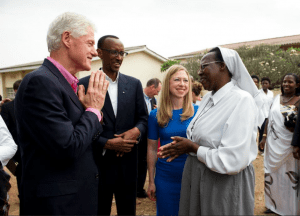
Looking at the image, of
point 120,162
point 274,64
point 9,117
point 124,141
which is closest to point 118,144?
point 124,141

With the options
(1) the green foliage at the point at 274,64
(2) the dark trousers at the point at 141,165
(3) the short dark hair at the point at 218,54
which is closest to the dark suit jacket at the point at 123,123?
(3) the short dark hair at the point at 218,54

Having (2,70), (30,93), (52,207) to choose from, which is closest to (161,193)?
(52,207)

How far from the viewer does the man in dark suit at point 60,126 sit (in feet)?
4.76

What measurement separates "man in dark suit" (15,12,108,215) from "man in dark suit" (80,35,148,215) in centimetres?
91

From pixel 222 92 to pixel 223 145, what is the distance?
49 cm

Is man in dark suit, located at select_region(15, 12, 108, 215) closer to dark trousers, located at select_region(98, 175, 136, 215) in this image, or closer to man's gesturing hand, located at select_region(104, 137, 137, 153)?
man's gesturing hand, located at select_region(104, 137, 137, 153)

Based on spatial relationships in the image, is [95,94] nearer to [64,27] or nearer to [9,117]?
[64,27]

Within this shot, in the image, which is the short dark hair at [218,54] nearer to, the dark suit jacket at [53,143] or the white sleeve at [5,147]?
the dark suit jacket at [53,143]

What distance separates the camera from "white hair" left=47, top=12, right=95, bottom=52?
1.71 m

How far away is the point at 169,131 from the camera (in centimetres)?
280

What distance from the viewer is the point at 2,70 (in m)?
16.7

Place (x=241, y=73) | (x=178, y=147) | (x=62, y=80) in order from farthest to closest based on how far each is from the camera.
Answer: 1. (x=178, y=147)
2. (x=241, y=73)
3. (x=62, y=80)

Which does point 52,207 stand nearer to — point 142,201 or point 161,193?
point 161,193

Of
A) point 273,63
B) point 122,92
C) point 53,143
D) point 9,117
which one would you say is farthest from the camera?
point 273,63
